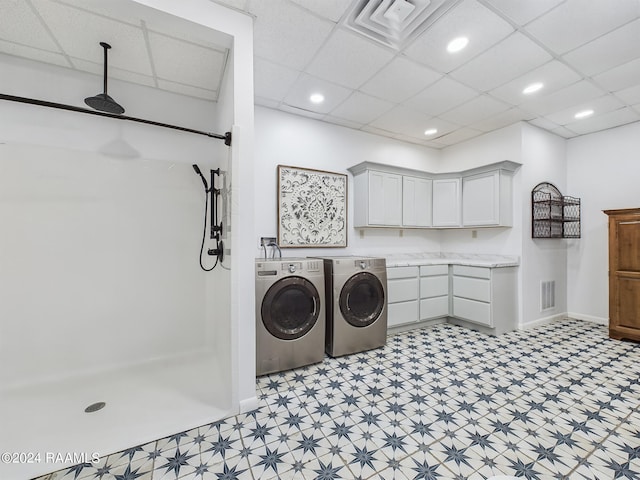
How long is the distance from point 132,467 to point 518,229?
173 inches

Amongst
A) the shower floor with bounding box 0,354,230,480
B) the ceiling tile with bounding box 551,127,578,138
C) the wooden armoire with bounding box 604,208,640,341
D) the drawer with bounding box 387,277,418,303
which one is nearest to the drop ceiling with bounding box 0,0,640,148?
the ceiling tile with bounding box 551,127,578,138

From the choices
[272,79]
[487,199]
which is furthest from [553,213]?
[272,79]

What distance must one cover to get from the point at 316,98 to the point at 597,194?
416 cm

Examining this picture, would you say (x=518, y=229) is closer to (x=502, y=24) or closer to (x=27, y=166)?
(x=502, y=24)

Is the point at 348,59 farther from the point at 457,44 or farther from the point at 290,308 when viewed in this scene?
the point at 290,308

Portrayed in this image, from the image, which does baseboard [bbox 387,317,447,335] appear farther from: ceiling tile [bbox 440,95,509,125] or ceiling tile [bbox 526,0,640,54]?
ceiling tile [bbox 526,0,640,54]

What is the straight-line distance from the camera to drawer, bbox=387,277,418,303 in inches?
133

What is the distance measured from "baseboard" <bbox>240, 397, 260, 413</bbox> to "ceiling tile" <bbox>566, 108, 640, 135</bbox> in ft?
16.3

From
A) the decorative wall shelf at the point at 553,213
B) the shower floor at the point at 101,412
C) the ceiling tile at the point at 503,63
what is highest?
the ceiling tile at the point at 503,63

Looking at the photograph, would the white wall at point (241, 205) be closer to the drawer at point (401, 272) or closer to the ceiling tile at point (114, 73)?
the ceiling tile at point (114, 73)

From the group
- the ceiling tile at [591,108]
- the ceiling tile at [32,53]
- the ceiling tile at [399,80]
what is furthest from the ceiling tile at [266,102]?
the ceiling tile at [591,108]

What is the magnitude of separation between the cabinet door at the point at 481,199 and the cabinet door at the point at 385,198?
976 millimetres

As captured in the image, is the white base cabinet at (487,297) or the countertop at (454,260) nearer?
the white base cabinet at (487,297)

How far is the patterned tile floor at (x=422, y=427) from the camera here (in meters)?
1.45
